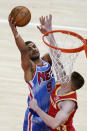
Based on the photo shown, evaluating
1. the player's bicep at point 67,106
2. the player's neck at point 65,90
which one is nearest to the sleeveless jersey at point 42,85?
the player's neck at point 65,90

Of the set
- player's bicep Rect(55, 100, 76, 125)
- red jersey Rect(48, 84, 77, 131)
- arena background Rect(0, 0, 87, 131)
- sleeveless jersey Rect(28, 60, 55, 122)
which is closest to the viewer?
player's bicep Rect(55, 100, 76, 125)

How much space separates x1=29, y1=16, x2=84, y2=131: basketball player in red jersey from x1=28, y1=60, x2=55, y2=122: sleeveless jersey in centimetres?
35

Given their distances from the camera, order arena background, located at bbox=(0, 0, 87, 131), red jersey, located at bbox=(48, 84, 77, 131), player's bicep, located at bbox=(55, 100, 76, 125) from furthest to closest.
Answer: arena background, located at bbox=(0, 0, 87, 131) → red jersey, located at bbox=(48, 84, 77, 131) → player's bicep, located at bbox=(55, 100, 76, 125)

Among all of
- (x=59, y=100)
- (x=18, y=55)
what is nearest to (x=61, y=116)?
(x=59, y=100)

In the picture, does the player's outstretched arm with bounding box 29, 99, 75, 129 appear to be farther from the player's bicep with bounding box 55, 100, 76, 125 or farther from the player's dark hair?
the player's dark hair

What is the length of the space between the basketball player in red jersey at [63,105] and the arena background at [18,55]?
156 centimetres

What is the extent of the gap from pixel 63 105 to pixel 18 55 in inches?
145

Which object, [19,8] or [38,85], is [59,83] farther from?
[19,8]

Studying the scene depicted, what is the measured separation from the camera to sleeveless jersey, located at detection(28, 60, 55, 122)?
4.50 meters

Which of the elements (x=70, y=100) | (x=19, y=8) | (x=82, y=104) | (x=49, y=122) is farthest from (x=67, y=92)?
(x=82, y=104)

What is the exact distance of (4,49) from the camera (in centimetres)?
758

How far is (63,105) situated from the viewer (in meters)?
3.92

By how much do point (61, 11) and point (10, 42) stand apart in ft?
7.06

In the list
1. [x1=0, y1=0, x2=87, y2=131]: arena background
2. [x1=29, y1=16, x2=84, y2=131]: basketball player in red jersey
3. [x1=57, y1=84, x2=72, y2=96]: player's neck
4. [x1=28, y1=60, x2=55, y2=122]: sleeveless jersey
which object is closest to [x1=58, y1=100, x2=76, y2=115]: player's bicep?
[x1=29, y1=16, x2=84, y2=131]: basketball player in red jersey
